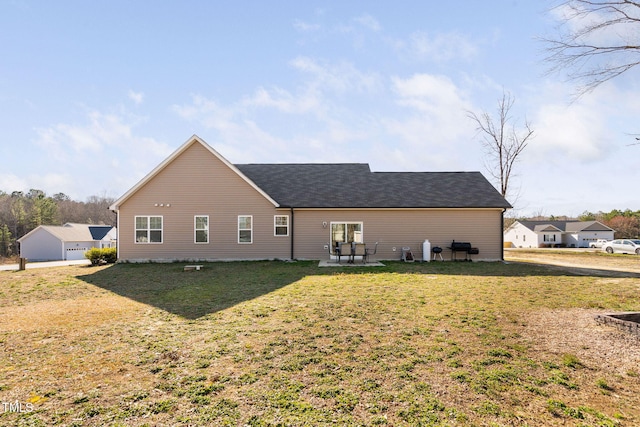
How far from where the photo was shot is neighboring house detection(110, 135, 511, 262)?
18.2m

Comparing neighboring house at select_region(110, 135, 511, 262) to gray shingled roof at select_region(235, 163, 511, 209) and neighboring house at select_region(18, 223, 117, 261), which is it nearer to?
gray shingled roof at select_region(235, 163, 511, 209)

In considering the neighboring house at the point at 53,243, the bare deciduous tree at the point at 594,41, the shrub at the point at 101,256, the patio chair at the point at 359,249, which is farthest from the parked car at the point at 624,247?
the neighboring house at the point at 53,243

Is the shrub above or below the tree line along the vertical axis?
below

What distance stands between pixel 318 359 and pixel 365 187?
1635 cm

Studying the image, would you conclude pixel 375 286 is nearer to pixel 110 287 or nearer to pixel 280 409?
pixel 280 409

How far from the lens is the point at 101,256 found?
18000 mm

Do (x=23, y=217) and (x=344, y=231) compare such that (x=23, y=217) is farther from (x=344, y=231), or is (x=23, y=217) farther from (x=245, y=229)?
(x=344, y=231)

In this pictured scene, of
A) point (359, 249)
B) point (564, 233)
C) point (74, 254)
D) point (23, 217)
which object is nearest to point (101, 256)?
point (359, 249)

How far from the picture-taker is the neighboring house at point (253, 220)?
59.6 feet

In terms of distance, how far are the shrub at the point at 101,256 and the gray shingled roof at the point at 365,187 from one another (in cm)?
857

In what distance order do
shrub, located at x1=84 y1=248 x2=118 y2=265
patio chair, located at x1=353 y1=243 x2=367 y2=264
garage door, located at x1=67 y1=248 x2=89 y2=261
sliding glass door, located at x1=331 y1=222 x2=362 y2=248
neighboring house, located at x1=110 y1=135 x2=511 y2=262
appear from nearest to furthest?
patio chair, located at x1=353 y1=243 x2=367 y2=264 < shrub, located at x1=84 y1=248 x2=118 y2=265 < neighboring house, located at x1=110 y1=135 x2=511 y2=262 < sliding glass door, located at x1=331 y1=222 x2=362 y2=248 < garage door, located at x1=67 y1=248 x2=89 y2=261

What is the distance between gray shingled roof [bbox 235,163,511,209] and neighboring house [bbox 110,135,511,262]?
0.44ft

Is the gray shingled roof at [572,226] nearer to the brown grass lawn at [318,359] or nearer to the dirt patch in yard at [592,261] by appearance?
the dirt patch in yard at [592,261]

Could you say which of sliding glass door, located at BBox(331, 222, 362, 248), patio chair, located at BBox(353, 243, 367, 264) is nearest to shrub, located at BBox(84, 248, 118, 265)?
sliding glass door, located at BBox(331, 222, 362, 248)
